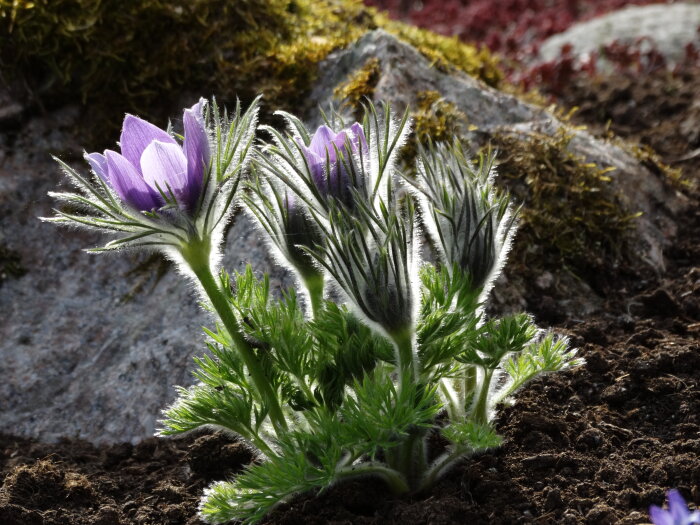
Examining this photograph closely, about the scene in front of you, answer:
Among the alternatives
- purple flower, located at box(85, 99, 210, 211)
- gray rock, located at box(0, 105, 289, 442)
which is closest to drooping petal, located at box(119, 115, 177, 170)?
purple flower, located at box(85, 99, 210, 211)

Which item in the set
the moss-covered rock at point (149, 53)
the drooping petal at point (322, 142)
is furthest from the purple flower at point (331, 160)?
the moss-covered rock at point (149, 53)

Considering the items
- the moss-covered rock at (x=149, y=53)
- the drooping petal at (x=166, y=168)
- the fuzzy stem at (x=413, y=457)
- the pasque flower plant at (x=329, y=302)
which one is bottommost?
the fuzzy stem at (x=413, y=457)

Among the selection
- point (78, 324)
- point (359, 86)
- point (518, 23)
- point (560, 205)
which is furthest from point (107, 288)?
point (518, 23)

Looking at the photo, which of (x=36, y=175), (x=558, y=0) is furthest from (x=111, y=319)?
(x=558, y=0)

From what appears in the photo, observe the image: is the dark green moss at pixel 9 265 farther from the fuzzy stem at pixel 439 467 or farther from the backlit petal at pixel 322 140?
the fuzzy stem at pixel 439 467

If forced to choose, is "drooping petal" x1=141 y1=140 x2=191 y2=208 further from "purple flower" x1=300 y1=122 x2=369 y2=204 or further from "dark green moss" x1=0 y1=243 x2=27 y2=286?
"dark green moss" x1=0 y1=243 x2=27 y2=286

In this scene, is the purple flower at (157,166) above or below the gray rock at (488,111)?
below
